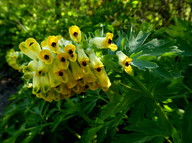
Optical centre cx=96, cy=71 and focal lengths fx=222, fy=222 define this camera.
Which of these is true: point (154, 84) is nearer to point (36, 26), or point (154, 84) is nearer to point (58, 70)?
point (58, 70)

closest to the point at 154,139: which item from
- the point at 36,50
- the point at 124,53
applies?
the point at 124,53

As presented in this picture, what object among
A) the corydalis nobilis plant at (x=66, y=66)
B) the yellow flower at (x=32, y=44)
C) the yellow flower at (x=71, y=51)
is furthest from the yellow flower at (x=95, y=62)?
the yellow flower at (x=32, y=44)

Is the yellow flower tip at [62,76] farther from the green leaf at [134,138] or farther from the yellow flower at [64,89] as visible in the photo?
the green leaf at [134,138]

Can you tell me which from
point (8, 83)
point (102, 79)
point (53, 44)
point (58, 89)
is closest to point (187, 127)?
point (102, 79)

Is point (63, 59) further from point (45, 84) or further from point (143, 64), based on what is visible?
point (143, 64)

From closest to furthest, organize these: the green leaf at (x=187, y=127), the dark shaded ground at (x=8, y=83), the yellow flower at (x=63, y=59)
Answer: the yellow flower at (x=63, y=59)
the green leaf at (x=187, y=127)
the dark shaded ground at (x=8, y=83)

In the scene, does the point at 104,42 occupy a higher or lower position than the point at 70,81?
higher

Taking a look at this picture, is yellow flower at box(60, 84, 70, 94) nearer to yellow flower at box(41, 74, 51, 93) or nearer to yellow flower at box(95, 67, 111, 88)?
yellow flower at box(41, 74, 51, 93)

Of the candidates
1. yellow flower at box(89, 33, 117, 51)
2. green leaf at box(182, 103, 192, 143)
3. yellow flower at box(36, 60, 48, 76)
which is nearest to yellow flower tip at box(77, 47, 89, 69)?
yellow flower at box(89, 33, 117, 51)
